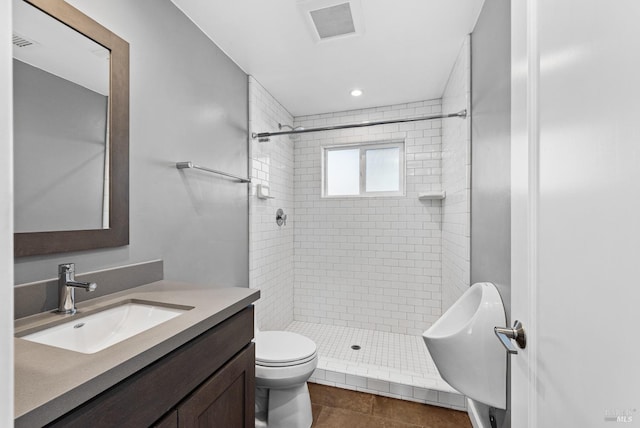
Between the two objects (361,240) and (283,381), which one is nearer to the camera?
(283,381)

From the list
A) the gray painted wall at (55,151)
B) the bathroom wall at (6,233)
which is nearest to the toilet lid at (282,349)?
the gray painted wall at (55,151)

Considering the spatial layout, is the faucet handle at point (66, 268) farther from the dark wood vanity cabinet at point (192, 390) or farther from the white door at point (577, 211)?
the white door at point (577, 211)

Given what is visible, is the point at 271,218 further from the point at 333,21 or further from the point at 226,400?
the point at 226,400

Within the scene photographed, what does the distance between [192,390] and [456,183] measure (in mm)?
2102

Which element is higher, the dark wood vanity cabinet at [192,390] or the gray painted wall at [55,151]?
the gray painted wall at [55,151]

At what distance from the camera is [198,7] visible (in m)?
1.62

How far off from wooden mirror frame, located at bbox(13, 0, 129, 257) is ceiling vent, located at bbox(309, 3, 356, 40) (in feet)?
3.42

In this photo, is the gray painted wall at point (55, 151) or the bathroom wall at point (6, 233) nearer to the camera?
the bathroom wall at point (6, 233)

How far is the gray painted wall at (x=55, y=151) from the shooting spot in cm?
95

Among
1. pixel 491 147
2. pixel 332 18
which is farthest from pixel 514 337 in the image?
pixel 332 18

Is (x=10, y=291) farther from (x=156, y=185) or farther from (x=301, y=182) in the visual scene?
(x=301, y=182)

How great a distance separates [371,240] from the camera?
3.07 meters

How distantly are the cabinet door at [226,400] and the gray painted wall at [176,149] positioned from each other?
698 millimetres

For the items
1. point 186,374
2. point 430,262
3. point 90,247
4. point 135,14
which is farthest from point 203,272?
point 430,262
